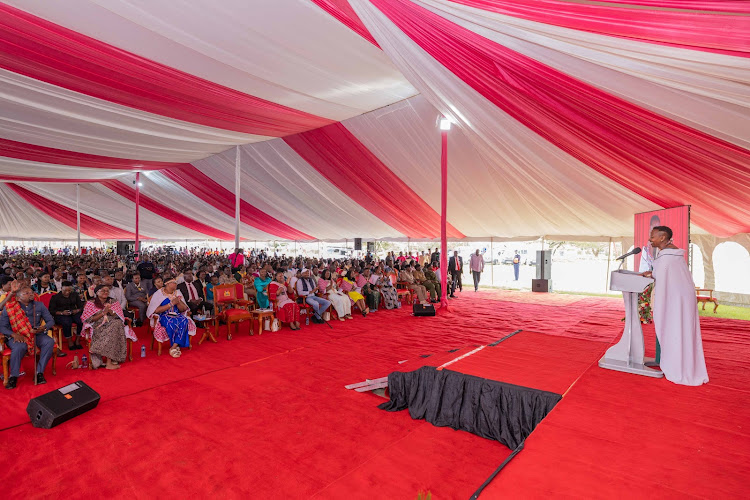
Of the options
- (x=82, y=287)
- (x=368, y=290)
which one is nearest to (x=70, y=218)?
(x=82, y=287)

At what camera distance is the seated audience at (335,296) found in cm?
727

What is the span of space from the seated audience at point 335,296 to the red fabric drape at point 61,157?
580cm

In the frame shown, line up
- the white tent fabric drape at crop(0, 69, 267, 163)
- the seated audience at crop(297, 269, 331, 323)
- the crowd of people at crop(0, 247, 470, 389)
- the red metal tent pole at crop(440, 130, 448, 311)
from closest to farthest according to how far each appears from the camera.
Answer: the crowd of people at crop(0, 247, 470, 389) < the white tent fabric drape at crop(0, 69, 267, 163) < the seated audience at crop(297, 269, 331, 323) < the red metal tent pole at crop(440, 130, 448, 311)

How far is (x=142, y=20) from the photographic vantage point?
12.7 feet

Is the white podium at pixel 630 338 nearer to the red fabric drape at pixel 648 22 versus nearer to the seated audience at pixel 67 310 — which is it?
the red fabric drape at pixel 648 22

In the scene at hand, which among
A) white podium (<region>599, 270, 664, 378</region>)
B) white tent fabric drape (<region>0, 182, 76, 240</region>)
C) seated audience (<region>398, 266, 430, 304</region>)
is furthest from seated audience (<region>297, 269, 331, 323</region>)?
white tent fabric drape (<region>0, 182, 76, 240</region>)

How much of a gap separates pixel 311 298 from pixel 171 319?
251cm

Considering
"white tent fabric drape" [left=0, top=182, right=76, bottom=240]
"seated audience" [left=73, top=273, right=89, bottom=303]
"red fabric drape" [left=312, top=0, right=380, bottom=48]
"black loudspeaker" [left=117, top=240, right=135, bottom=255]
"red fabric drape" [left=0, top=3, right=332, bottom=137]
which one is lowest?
"seated audience" [left=73, top=273, right=89, bottom=303]

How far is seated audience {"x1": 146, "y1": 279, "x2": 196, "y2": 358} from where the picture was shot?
4904 millimetres

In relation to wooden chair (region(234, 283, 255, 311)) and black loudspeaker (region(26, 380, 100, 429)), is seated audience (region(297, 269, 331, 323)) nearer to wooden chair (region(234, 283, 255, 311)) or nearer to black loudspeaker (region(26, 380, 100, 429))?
wooden chair (region(234, 283, 255, 311))

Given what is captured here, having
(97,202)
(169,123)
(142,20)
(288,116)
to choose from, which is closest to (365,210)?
(288,116)

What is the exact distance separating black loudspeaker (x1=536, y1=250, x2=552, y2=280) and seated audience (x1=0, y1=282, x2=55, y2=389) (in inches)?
434

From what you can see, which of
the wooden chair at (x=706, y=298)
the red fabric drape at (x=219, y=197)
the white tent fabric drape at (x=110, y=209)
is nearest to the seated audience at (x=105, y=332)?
the red fabric drape at (x=219, y=197)

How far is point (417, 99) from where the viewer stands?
22.9 feet
